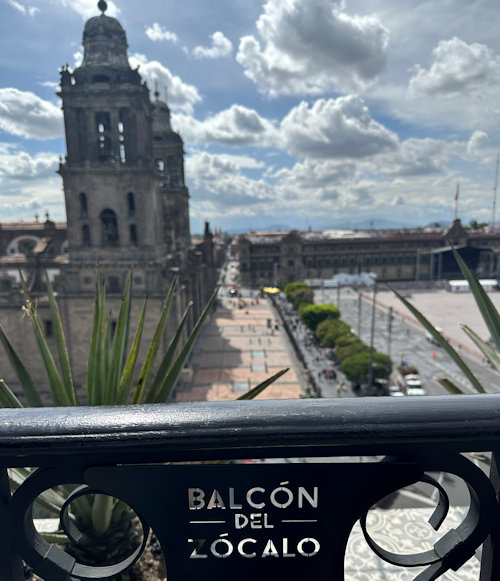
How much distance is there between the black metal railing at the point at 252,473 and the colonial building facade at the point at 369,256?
3213 inches

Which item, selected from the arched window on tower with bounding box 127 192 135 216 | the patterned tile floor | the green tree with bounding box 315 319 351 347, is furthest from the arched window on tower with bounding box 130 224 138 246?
the patterned tile floor

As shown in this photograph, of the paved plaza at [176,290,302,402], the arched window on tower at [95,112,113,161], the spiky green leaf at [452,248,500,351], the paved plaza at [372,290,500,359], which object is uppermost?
the arched window on tower at [95,112,113,161]

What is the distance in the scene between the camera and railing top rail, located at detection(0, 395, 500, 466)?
4.75 ft

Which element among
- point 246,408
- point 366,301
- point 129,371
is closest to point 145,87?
point 129,371

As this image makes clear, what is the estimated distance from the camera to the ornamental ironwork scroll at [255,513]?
5.10 feet

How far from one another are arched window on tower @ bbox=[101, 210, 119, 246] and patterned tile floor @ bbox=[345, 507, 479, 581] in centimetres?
2821

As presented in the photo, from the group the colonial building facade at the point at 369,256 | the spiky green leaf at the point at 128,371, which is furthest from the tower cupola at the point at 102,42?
the colonial building facade at the point at 369,256

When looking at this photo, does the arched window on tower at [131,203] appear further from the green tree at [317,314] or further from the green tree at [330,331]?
the green tree at [317,314]

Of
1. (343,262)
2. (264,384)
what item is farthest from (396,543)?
(343,262)

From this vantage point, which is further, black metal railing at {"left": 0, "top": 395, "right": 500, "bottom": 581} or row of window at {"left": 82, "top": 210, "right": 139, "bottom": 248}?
row of window at {"left": 82, "top": 210, "right": 139, "bottom": 248}

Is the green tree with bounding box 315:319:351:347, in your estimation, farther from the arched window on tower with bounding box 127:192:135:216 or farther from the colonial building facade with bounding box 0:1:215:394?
the arched window on tower with bounding box 127:192:135:216

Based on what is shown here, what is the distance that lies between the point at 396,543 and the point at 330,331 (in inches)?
1386

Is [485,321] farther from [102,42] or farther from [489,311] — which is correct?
[102,42]

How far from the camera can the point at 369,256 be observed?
292 feet
